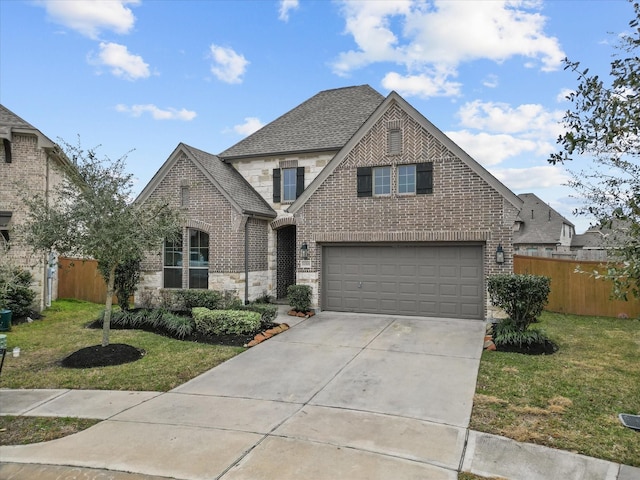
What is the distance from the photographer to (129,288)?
1297cm

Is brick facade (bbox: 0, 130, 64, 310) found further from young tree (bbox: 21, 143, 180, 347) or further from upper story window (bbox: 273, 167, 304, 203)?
upper story window (bbox: 273, 167, 304, 203)

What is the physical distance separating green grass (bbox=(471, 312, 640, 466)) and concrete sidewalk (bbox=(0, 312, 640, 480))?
29 centimetres

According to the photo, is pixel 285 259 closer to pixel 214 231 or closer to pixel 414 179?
pixel 214 231

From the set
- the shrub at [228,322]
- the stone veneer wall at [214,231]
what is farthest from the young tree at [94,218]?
the stone veneer wall at [214,231]

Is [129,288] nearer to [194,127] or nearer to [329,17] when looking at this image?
[194,127]

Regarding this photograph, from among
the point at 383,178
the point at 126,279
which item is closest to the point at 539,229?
the point at 383,178

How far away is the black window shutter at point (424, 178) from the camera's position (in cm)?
1225

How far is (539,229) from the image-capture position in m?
39.1

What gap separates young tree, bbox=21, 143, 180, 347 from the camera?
835 centimetres

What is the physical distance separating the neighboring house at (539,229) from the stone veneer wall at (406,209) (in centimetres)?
2763

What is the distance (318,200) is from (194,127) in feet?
28.4

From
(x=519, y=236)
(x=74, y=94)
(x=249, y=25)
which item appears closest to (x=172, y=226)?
(x=249, y=25)

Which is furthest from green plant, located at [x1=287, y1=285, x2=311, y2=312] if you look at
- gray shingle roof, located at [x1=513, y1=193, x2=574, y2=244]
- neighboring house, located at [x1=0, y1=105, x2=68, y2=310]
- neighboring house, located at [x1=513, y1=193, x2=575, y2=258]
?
gray shingle roof, located at [x1=513, y1=193, x2=574, y2=244]

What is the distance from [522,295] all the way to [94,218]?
9.31 meters
